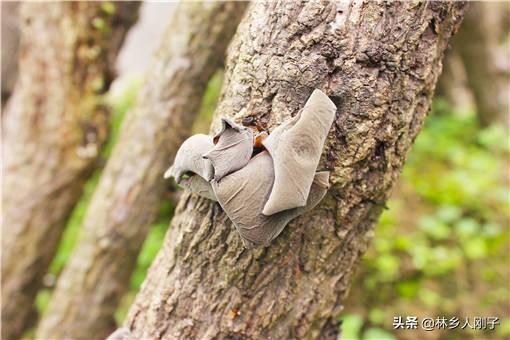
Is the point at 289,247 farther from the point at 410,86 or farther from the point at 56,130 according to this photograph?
the point at 56,130

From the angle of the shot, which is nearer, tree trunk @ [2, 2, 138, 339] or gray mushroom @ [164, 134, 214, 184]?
gray mushroom @ [164, 134, 214, 184]

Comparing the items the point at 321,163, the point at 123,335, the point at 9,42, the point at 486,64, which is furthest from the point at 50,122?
the point at 486,64

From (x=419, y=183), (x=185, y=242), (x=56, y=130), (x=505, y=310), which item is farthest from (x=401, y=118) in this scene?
(x=419, y=183)

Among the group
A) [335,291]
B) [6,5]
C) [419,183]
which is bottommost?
[419,183]

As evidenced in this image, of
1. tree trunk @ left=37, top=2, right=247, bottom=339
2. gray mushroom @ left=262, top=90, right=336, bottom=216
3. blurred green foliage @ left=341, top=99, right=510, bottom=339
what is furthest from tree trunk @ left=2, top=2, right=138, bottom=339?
gray mushroom @ left=262, top=90, right=336, bottom=216

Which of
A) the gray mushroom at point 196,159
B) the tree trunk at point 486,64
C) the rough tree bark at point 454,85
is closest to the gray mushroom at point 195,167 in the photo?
the gray mushroom at point 196,159

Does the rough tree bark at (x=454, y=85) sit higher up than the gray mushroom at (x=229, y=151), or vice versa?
the gray mushroom at (x=229, y=151)

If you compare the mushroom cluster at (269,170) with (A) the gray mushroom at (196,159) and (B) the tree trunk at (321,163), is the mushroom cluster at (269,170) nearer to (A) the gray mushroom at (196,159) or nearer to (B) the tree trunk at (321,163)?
(A) the gray mushroom at (196,159)

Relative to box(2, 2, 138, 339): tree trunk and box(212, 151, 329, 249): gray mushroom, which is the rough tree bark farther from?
box(212, 151, 329, 249): gray mushroom
